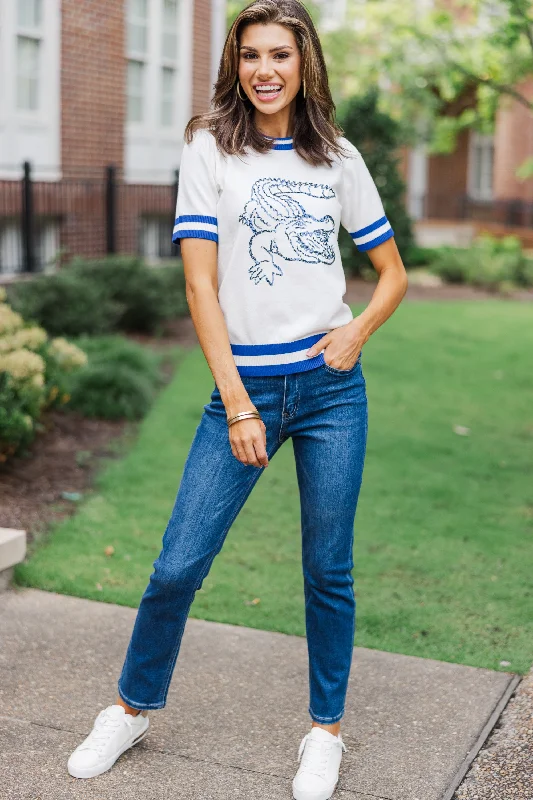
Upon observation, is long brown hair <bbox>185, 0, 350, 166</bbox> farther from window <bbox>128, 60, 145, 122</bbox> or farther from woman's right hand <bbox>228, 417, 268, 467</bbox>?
window <bbox>128, 60, 145, 122</bbox>

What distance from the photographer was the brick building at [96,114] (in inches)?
439

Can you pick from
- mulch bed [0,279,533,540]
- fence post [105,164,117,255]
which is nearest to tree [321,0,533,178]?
fence post [105,164,117,255]

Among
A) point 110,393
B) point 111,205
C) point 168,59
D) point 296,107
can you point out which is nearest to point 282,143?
point 296,107

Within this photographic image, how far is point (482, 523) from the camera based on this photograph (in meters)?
5.55

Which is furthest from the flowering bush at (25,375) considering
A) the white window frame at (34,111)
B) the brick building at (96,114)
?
the white window frame at (34,111)

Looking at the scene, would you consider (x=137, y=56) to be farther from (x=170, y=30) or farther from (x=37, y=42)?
(x=37, y=42)

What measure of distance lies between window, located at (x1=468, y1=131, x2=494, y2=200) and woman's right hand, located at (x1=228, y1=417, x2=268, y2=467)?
98.9ft

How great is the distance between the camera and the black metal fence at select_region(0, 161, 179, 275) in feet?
35.2

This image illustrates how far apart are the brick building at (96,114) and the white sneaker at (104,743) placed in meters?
8.16

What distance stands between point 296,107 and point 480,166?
3047 centimetres

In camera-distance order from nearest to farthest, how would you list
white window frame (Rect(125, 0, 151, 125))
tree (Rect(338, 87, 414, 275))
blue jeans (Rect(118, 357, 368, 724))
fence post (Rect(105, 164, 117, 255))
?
blue jeans (Rect(118, 357, 368, 724)) < fence post (Rect(105, 164, 117, 255)) < white window frame (Rect(125, 0, 151, 125)) < tree (Rect(338, 87, 414, 275))

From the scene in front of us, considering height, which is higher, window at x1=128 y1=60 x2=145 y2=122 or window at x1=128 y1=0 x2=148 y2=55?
window at x1=128 y1=0 x2=148 y2=55

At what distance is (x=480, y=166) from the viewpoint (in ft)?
105

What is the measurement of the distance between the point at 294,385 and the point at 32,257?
8446 mm
